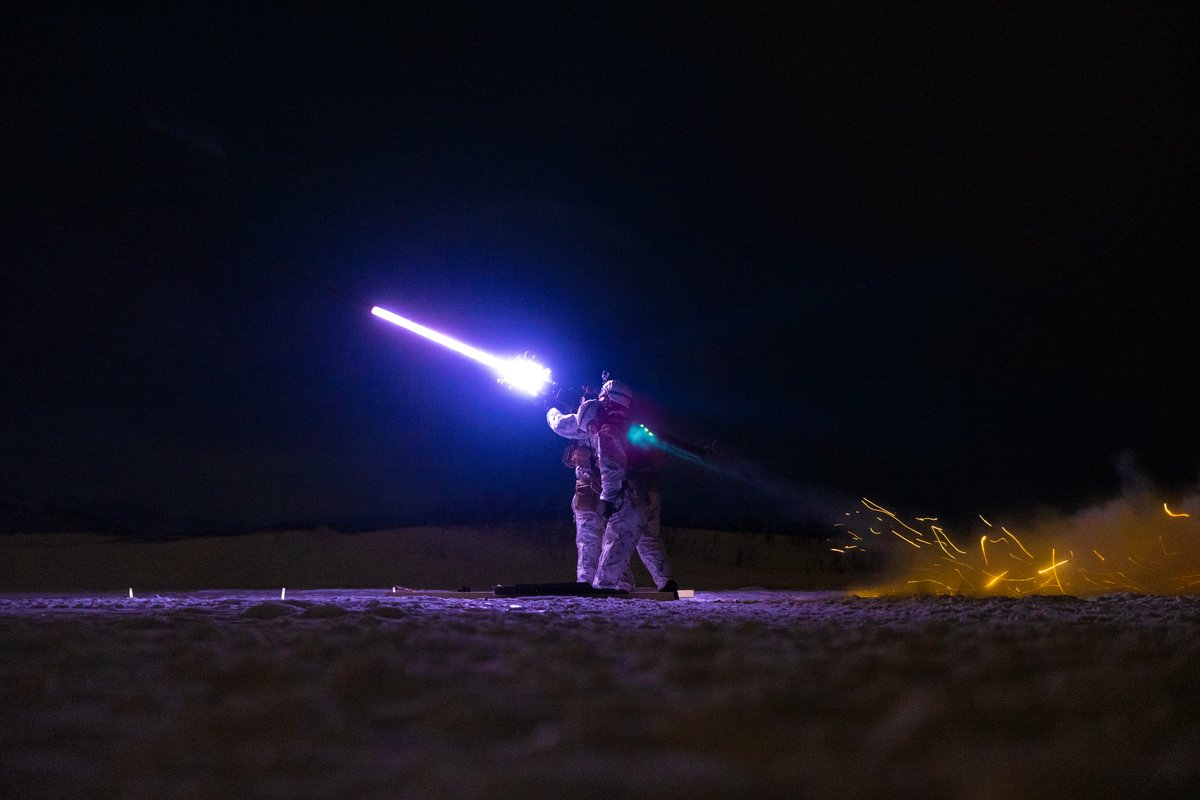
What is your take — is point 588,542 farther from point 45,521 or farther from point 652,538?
point 45,521

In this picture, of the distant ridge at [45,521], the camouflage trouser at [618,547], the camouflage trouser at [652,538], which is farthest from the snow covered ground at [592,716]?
the distant ridge at [45,521]

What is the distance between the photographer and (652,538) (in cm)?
1046

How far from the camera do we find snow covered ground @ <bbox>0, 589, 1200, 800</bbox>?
1526 mm

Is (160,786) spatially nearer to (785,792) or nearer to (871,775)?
(785,792)

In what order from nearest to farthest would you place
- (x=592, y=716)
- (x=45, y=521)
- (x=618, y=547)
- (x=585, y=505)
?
(x=592, y=716)
(x=618, y=547)
(x=585, y=505)
(x=45, y=521)

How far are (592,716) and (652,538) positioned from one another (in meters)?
8.56

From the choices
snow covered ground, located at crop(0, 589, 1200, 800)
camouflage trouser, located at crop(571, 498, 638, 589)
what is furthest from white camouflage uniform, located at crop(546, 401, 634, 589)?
snow covered ground, located at crop(0, 589, 1200, 800)

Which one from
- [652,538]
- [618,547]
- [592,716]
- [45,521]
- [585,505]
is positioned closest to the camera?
[592,716]

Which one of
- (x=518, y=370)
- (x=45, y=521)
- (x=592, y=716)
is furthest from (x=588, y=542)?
(x=45, y=521)

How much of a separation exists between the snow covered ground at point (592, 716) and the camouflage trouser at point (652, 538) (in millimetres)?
6599

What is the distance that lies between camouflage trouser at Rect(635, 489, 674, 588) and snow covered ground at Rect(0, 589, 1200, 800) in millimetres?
6599

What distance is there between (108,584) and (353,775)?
1380cm

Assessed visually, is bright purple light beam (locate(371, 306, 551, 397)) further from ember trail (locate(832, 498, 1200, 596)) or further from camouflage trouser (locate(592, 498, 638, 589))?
ember trail (locate(832, 498, 1200, 596))

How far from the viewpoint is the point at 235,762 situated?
1651 millimetres
